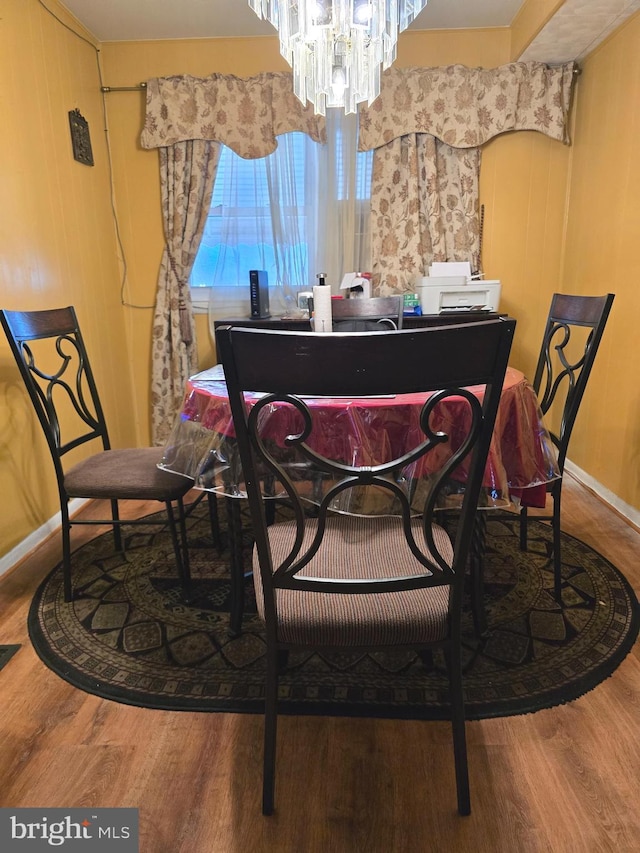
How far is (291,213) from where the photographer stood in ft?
10.4

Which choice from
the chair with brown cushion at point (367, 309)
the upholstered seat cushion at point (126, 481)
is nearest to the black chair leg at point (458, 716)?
the upholstered seat cushion at point (126, 481)

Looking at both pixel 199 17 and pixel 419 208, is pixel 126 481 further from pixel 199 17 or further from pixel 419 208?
pixel 199 17

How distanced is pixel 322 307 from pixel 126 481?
0.90m

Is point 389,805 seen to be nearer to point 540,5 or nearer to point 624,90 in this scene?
point 624,90

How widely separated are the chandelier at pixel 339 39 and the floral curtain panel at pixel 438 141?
1.30m

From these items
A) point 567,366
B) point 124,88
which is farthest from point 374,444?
point 124,88

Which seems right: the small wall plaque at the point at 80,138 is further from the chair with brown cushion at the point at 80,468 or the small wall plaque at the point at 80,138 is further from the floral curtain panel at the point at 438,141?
the floral curtain panel at the point at 438,141

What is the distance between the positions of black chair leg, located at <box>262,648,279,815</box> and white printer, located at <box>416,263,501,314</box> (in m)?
2.31

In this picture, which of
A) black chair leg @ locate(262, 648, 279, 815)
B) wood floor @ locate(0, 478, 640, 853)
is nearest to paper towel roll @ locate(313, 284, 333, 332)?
black chair leg @ locate(262, 648, 279, 815)

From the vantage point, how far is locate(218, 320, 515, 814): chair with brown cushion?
0.81 m

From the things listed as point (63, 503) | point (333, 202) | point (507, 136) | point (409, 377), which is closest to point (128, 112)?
point (333, 202)

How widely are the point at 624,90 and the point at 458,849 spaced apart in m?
3.07

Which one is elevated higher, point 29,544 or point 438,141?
point 438,141

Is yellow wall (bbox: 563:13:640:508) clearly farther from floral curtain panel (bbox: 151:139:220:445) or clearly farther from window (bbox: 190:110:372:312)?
floral curtain panel (bbox: 151:139:220:445)
